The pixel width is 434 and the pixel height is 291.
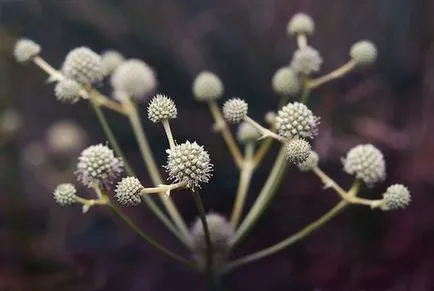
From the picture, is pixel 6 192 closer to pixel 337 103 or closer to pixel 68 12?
pixel 68 12

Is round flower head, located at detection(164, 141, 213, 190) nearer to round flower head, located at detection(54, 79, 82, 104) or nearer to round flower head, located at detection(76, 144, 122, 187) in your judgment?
round flower head, located at detection(76, 144, 122, 187)

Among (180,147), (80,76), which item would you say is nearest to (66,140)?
(80,76)

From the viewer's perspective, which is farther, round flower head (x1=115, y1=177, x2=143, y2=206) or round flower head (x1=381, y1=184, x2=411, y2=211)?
round flower head (x1=381, y1=184, x2=411, y2=211)

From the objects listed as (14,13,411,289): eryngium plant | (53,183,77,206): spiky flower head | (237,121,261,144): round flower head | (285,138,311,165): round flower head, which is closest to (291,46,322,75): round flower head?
(14,13,411,289): eryngium plant

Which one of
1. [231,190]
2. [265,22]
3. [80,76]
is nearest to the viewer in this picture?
[80,76]

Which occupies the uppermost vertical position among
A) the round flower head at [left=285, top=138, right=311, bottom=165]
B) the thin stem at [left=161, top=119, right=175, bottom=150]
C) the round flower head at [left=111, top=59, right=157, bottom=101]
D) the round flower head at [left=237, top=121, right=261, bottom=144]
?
the round flower head at [left=111, top=59, right=157, bottom=101]

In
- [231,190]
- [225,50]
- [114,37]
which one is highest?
[114,37]
